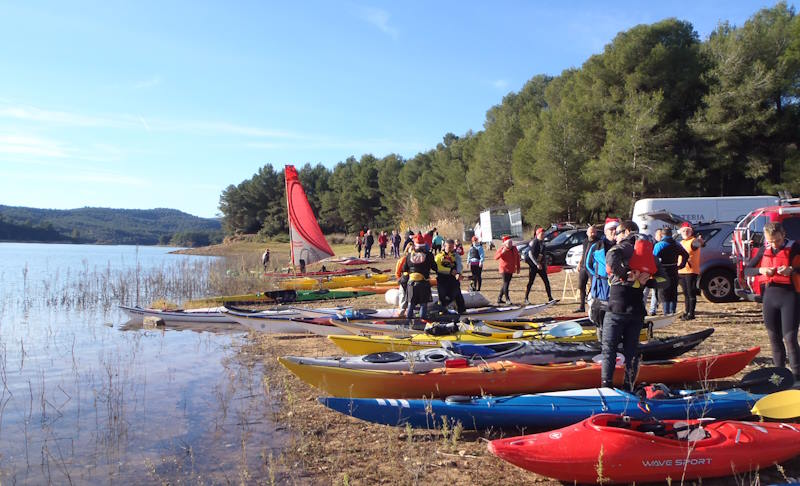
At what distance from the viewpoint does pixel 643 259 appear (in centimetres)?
490

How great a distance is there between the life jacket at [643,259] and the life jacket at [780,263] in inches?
46.2

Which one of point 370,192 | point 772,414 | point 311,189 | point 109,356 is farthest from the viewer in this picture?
point 311,189

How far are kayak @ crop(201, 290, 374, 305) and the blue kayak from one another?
8616 mm

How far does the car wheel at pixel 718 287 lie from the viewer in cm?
1054

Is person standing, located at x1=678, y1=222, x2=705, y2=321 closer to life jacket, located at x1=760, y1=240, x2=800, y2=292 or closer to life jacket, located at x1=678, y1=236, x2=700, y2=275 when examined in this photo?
life jacket, located at x1=678, y1=236, x2=700, y2=275

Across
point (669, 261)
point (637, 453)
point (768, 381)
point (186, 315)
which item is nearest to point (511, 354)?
point (768, 381)

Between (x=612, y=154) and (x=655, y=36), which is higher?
(x=655, y=36)

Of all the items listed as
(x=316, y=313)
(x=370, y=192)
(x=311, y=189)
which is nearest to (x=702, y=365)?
(x=316, y=313)

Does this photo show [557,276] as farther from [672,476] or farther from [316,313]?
[672,476]

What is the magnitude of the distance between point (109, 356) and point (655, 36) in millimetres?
27428

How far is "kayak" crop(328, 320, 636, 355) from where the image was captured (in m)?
7.04

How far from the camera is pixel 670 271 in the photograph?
8.59m

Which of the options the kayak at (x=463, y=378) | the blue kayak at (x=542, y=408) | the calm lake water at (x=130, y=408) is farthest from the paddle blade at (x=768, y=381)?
the calm lake water at (x=130, y=408)

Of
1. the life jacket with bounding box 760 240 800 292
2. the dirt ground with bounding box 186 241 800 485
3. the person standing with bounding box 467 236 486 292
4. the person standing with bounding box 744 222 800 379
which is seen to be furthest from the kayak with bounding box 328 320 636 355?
the person standing with bounding box 467 236 486 292
